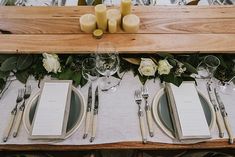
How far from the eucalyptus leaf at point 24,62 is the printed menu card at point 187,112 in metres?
0.67

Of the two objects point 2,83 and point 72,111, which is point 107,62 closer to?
point 72,111

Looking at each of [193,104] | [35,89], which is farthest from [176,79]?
[35,89]

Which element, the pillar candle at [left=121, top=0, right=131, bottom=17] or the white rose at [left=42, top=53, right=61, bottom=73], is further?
the pillar candle at [left=121, top=0, right=131, bottom=17]

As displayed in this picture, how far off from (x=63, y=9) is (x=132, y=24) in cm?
43

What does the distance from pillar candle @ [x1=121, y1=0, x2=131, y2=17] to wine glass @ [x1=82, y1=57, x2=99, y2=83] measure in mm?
312

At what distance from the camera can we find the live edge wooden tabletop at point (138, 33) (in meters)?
1.19

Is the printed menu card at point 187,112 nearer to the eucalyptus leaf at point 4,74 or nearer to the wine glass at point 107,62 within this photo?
the wine glass at point 107,62

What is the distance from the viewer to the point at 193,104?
103cm

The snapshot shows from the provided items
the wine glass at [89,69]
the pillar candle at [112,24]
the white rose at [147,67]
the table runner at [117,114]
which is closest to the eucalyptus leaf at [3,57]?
the table runner at [117,114]

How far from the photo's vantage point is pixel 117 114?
1063mm

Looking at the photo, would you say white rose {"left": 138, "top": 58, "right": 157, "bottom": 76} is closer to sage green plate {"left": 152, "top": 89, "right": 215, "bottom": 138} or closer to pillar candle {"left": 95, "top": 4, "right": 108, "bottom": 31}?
sage green plate {"left": 152, "top": 89, "right": 215, "bottom": 138}

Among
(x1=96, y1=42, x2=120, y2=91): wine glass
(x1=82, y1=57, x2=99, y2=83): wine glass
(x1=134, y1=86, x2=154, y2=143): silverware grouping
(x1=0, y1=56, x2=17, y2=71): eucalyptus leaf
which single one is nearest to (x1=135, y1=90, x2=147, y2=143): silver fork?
(x1=134, y1=86, x2=154, y2=143): silverware grouping

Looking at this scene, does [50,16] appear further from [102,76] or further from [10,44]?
[102,76]

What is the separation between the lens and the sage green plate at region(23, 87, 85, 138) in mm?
997
